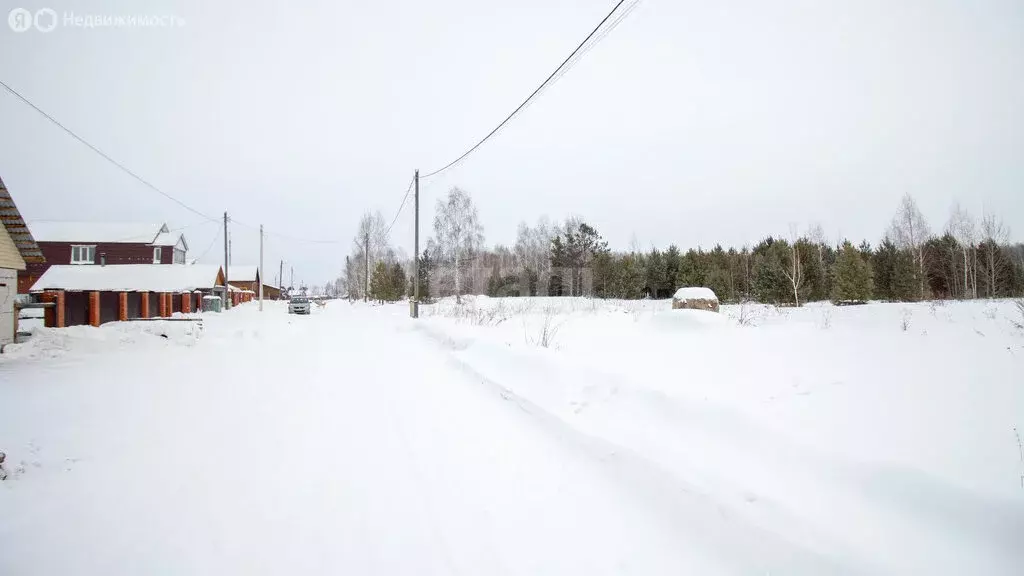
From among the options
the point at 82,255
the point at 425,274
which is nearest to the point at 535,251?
the point at 425,274

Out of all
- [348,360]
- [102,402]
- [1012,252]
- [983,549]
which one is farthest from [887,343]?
[1012,252]

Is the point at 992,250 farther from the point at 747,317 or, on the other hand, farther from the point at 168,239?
the point at 168,239

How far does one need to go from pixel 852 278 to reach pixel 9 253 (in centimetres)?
3989

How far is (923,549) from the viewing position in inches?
70.3

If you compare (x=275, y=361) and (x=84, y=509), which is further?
(x=275, y=361)

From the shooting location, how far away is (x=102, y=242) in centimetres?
3484

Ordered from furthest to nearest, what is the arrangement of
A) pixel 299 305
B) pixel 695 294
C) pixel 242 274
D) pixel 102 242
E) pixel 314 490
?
pixel 242 274, pixel 102 242, pixel 299 305, pixel 695 294, pixel 314 490

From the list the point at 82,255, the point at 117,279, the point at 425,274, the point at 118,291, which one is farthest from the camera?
the point at 425,274

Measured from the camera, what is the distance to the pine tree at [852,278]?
2606cm

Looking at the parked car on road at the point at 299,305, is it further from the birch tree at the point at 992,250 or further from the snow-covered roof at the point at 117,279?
the birch tree at the point at 992,250

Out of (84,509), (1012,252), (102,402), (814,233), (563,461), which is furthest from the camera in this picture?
(814,233)

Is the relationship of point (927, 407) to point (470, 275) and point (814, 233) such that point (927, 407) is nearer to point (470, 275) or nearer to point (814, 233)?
point (470, 275)

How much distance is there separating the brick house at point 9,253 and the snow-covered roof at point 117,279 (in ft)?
37.1

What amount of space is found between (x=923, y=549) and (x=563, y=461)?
2205 millimetres
